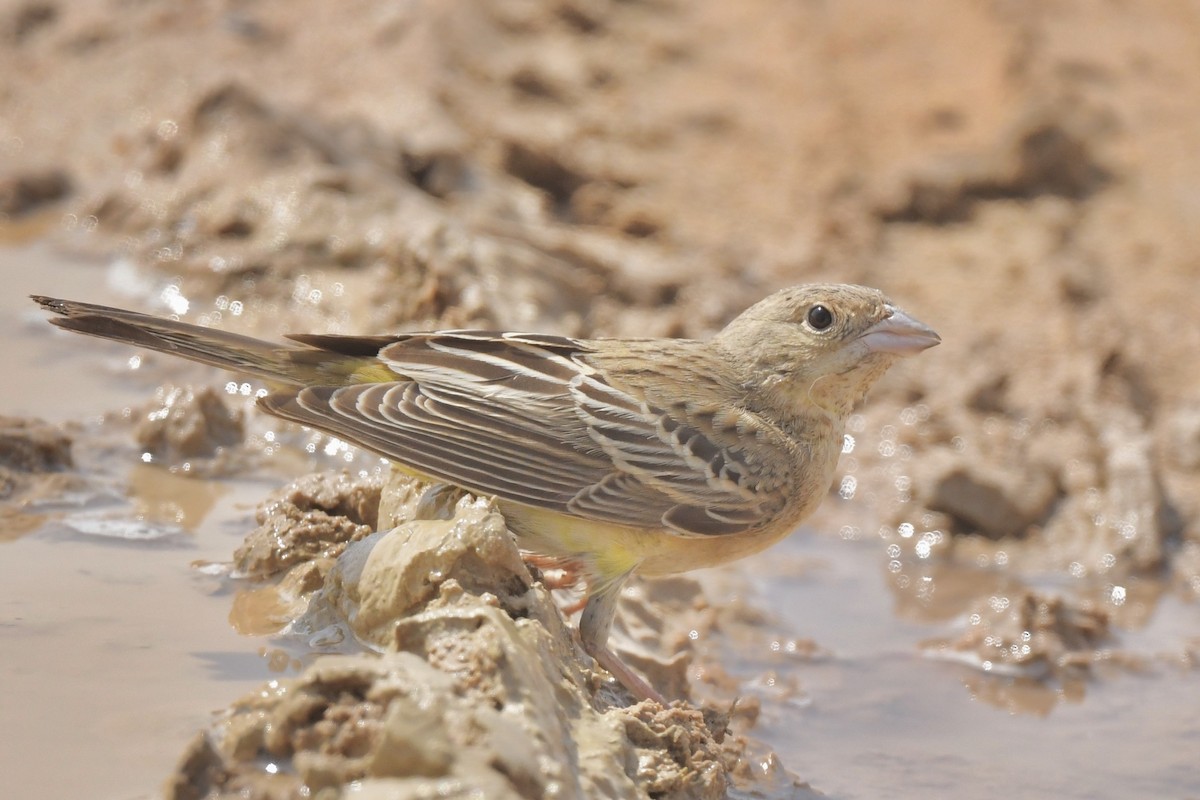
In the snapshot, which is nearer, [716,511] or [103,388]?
[716,511]

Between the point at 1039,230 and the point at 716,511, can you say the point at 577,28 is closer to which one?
the point at 1039,230

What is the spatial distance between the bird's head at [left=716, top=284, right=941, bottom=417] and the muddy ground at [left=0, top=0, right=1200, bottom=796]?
3.60 ft

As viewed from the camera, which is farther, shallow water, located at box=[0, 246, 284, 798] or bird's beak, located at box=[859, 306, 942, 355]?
bird's beak, located at box=[859, 306, 942, 355]

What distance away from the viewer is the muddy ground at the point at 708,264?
16.6 feet

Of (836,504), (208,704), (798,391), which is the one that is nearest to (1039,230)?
(836,504)

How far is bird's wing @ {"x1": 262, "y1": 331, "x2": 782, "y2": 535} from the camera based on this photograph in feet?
14.6

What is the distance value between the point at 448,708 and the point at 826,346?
2.59m

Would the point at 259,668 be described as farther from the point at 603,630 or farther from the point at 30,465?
the point at 30,465

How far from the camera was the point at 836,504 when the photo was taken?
25.2ft

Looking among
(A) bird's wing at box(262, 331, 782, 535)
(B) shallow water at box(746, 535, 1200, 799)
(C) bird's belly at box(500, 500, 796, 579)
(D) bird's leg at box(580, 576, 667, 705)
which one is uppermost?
(A) bird's wing at box(262, 331, 782, 535)

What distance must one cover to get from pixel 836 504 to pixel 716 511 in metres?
3.02

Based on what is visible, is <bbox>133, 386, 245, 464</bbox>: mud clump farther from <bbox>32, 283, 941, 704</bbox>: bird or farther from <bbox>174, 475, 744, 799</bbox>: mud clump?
<bbox>174, 475, 744, 799</bbox>: mud clump

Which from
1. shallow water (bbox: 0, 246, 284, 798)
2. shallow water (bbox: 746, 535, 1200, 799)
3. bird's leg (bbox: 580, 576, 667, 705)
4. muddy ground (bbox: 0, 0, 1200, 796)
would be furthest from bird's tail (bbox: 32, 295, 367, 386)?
shallow water (bbox: 746, 535, 1200, 799)

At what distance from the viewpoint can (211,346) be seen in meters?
4.59
